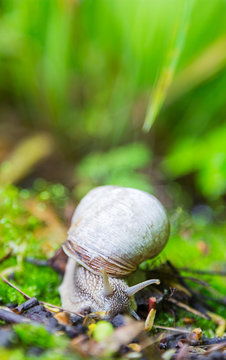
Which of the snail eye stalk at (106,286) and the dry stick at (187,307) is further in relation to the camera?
the dry stick at (187,307)

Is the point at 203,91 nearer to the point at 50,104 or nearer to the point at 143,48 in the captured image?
the point at 143,48

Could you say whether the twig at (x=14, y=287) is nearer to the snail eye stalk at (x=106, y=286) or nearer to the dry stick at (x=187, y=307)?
the snail eye stalk at (x=106, y=286)

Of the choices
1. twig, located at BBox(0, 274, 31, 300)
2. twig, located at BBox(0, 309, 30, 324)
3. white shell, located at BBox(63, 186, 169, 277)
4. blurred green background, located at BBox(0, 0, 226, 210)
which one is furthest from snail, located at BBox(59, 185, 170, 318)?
blurred green background, located at BBox(0, 0, 226, 210)

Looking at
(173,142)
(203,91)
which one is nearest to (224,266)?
(173,142)

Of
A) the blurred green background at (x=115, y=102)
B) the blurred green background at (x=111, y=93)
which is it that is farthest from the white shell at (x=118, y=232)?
the blurred green background at (x=111, y=93)

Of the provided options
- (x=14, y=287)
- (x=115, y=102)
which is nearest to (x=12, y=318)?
(x=14, y=287)

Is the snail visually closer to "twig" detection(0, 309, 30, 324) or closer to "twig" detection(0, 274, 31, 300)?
"twig" detection(0, 274, 31, 300)
